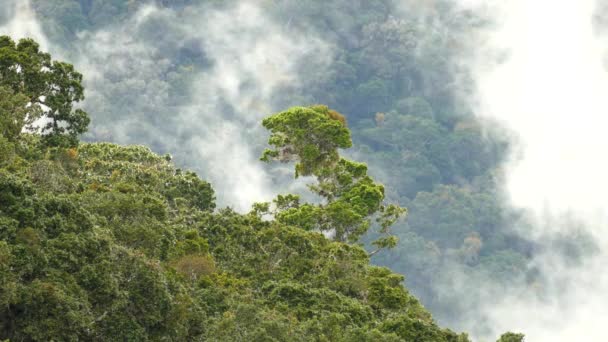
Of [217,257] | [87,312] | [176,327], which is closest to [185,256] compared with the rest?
[217,257]

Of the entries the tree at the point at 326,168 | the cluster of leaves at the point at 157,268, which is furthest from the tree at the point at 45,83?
the tree at the point at 326,168

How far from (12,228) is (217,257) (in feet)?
70.2

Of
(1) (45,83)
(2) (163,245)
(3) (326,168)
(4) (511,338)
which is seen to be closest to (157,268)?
(2) (163,245)

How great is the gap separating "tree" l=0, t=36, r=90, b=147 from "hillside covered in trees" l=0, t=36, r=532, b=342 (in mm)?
64

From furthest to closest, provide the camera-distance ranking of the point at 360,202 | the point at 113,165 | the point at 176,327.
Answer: the point at 360,202
the point at 113,165
the point at 176,327

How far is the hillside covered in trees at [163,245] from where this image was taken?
36.6 metres

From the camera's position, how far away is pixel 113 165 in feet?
226

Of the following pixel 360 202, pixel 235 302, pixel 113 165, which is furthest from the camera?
pixel 360 202

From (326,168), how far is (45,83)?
890 inches

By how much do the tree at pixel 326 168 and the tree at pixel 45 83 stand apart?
59.9 ft

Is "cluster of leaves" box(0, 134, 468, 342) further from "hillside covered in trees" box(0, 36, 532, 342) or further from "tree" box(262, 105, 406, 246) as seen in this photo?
"tree" box(262, 105, 406, 246)

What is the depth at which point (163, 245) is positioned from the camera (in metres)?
49.8

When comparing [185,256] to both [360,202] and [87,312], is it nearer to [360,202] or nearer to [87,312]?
[87,312]

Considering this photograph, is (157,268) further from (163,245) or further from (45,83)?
(45,83)
